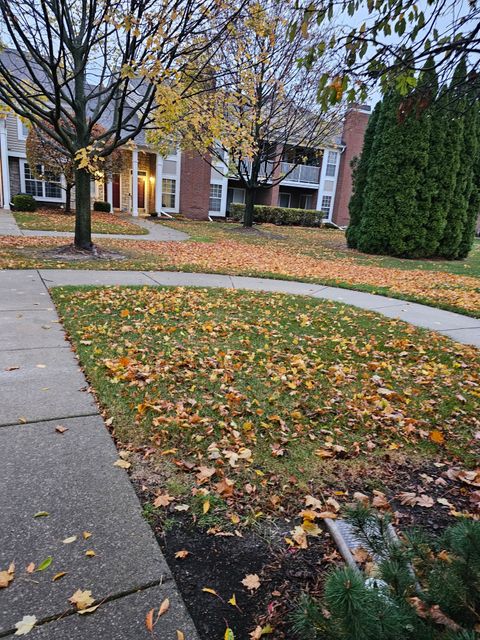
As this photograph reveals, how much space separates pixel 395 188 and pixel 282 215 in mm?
13787

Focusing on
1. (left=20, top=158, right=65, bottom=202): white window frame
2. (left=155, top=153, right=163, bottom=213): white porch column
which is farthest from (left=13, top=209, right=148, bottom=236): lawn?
(left=155, top=153, right=163, bottom=213): white porch column

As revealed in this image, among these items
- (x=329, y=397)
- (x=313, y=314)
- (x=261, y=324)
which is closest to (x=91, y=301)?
(x=261, y=324)

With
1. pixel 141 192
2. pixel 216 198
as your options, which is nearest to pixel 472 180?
pixel 216 198

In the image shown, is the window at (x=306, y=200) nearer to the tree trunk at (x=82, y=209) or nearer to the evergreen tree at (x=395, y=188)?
the evergreen tree at (x=395, y=188)

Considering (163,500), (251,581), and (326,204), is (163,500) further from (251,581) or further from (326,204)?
(326,204)

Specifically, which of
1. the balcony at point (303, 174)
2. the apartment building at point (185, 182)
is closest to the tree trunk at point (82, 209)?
the apartment building at point (185, 182)

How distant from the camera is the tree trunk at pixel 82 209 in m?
9.70

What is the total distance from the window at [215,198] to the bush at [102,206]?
6714 millimetres

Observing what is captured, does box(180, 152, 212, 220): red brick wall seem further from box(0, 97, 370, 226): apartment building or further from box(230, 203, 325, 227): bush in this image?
box(230, 203, 325, 227): bush

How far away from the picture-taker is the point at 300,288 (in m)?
8.34

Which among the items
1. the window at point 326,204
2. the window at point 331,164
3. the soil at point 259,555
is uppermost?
the window at point 331,164

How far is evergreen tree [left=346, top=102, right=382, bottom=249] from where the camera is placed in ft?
50.8

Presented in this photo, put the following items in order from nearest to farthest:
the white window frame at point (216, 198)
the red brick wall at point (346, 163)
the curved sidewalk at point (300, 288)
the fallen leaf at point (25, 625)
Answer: the fallen leaf at point (25, 625) → the curved sidewalk at point (300, 288) → the white window frame at point (216, 198) → the red brick wall at point (346, 163)

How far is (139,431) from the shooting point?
115 inches
